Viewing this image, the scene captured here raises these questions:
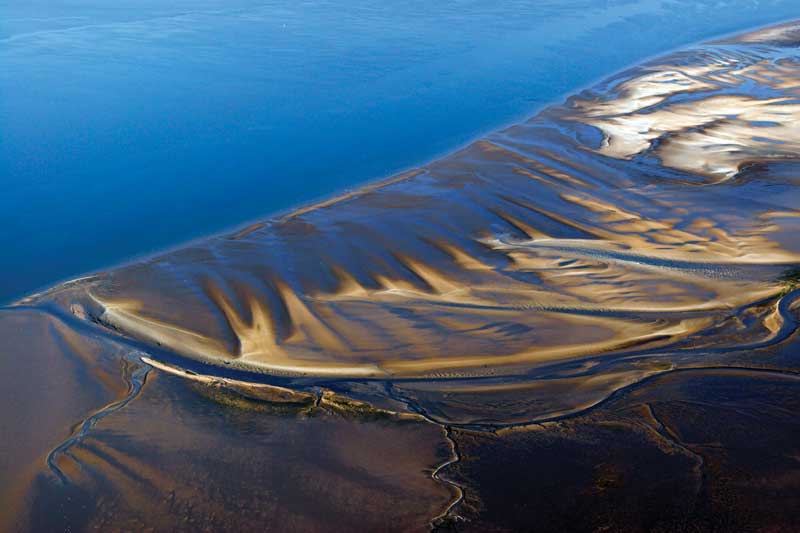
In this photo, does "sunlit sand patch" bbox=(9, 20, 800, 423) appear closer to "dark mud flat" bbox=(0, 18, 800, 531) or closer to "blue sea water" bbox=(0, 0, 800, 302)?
"dark mud flat" bbox=(0, 18, 800, 531)

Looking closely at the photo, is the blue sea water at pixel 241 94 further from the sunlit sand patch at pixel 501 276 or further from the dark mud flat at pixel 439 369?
the dark mud flat at pixel 439 369

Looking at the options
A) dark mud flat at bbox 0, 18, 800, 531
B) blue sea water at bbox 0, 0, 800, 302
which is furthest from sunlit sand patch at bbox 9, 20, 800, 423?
blue sea water at bbox 0, 0, 800, 302

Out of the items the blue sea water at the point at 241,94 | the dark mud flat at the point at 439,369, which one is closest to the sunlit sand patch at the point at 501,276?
the dark mud flat at the point at 439,369

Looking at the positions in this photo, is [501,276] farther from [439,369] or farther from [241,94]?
[241,94]

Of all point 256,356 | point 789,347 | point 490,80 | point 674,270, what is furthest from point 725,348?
point 490,80

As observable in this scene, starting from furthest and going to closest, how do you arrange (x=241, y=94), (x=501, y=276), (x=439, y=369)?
(x=241, y=94)
(x=501, y=276)
(x=439, y=369)

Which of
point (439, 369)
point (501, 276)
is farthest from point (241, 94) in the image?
point (439, 369)
